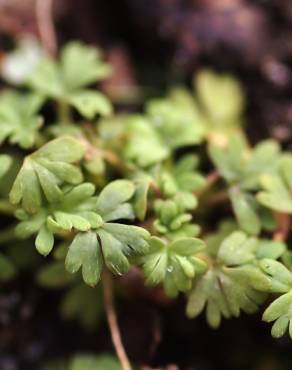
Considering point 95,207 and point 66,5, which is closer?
point 95,207

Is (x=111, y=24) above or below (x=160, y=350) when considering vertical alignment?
above

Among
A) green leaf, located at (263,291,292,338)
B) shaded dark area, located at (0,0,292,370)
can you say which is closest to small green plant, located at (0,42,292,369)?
green leaf, located at (263,291,292,338)

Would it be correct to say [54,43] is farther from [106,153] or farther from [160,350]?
[160,350]

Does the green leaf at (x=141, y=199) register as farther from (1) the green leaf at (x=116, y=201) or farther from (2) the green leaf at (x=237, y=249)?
(2) the green leaf at (x=237, y=249)

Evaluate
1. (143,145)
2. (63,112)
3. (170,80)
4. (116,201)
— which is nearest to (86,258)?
(116,201)

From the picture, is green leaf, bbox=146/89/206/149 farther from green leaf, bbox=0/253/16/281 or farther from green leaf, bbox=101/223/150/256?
green leaf, bbox=0/253/16/281

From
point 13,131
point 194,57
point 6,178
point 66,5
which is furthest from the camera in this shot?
point 66,5

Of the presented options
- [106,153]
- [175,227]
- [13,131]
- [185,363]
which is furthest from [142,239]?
[185,363]
